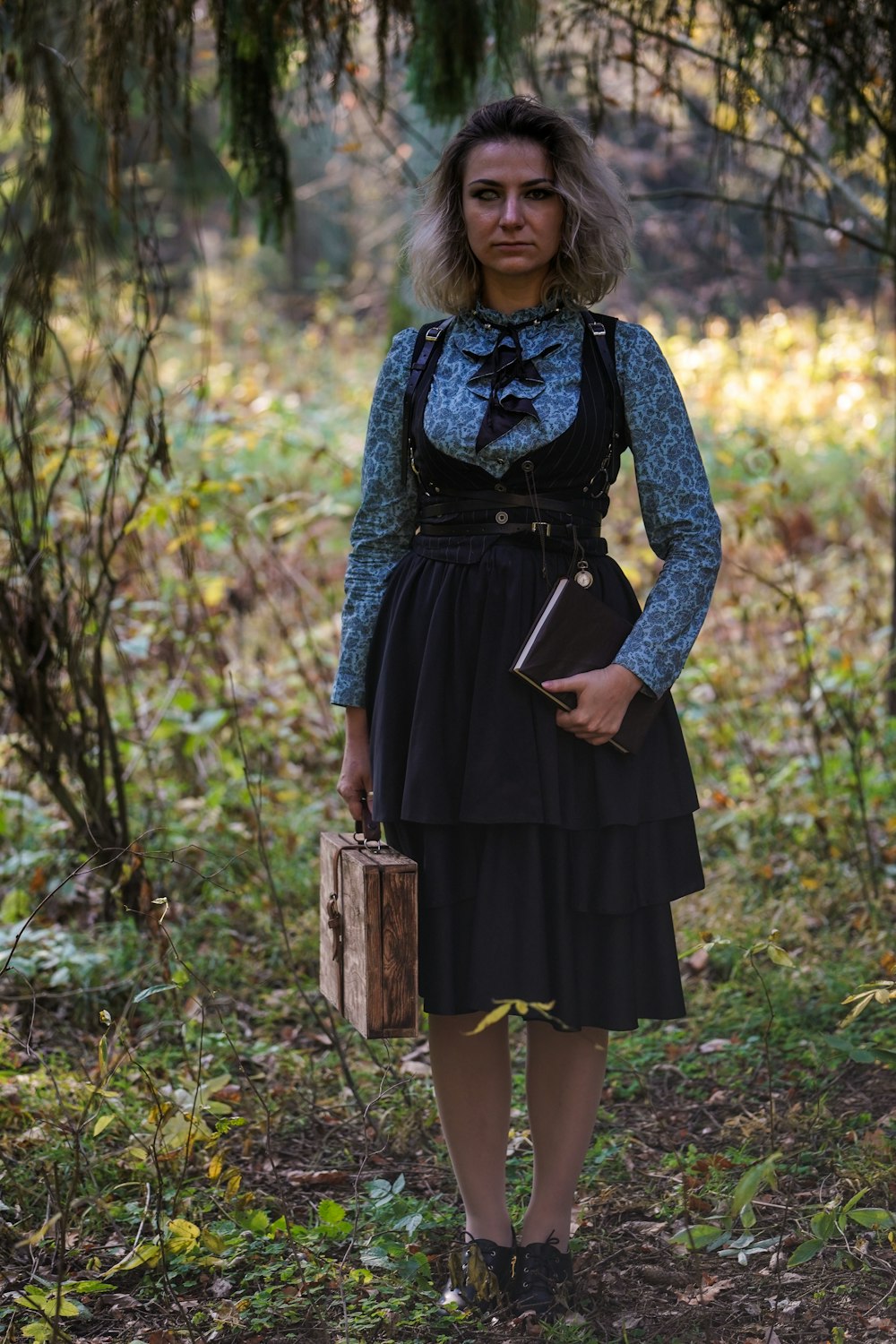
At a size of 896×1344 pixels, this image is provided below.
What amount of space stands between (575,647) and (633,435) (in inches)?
15.0

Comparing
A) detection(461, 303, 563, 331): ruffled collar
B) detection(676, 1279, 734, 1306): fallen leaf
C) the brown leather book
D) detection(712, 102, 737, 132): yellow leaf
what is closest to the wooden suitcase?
the brown leather book

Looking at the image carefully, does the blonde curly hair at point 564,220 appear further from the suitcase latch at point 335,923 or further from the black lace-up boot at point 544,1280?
the black lace-up boot at point 544,1280

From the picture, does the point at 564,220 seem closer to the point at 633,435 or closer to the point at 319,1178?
the point at 633,435

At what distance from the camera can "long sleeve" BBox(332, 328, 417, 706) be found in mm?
2205

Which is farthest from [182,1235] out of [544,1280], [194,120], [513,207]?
[194,120]

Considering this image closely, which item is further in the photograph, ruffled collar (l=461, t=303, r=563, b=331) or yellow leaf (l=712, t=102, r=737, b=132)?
yellow leaf (l=712, t=102, r=737, b=132)

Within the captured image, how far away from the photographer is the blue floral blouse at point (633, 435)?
2.06 metres

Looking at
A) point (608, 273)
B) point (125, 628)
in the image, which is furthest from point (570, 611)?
point (125, 628)

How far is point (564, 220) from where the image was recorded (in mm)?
2141

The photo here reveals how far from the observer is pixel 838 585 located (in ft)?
21.5

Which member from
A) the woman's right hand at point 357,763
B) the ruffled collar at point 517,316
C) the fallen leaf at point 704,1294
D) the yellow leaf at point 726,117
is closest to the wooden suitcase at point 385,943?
the woman's right hand at point 357,763

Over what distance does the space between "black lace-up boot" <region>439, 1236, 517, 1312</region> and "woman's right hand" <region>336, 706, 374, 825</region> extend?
75 cm

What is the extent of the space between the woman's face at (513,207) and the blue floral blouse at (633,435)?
0.10 meters

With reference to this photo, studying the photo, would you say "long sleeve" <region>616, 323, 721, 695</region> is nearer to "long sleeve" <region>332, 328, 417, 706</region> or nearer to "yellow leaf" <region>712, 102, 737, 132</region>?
"long sleeve" <region>332, 328, 417, 706</region>
